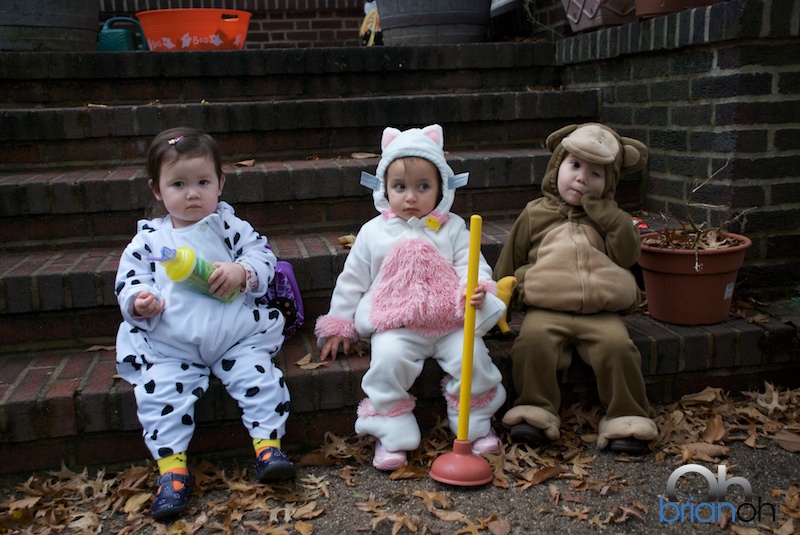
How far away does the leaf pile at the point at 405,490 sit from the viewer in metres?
2.08

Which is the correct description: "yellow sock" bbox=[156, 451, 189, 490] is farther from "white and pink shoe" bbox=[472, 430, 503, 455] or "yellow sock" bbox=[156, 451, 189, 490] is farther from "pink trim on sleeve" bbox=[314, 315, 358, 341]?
"white and pink shoe" bbox=[472, 430, 503, 455]

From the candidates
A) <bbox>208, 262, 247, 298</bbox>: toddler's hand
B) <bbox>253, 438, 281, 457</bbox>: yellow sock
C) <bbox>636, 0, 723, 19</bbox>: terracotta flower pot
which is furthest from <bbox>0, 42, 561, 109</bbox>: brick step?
<bbox>253, 438, 281, 457</bbox>: yellow sock

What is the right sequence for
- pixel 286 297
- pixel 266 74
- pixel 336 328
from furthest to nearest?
1. pixel 266 74
2. pixel 286 297
3. pixel 336 328

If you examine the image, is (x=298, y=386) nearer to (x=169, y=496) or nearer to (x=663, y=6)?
(x=169, y=496)

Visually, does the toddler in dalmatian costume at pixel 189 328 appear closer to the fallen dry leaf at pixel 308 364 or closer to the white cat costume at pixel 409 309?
the fallen dry leaf at pixel 308 364

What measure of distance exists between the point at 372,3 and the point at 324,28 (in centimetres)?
131

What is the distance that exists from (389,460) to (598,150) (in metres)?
1.24

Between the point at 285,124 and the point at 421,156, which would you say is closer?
the point at 421,156

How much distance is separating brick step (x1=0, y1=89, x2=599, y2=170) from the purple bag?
1128mm

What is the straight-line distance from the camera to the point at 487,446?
7.84 ft

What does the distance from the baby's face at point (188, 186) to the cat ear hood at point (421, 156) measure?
0.52m

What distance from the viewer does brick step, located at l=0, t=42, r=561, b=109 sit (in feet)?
12.4

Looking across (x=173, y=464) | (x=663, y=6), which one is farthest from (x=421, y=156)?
(x=663, y=6)

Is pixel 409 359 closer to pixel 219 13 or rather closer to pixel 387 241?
pixel 387 241
